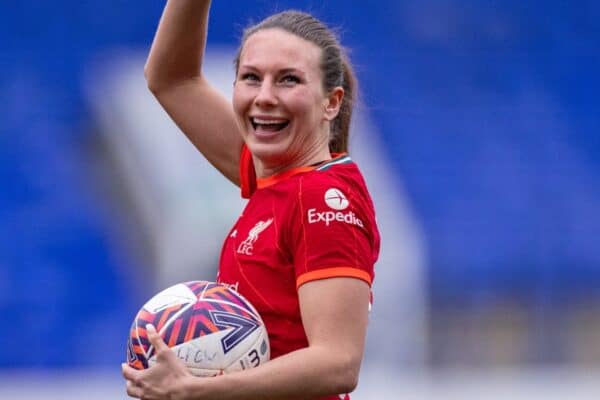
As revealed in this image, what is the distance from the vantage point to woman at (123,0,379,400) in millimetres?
2342

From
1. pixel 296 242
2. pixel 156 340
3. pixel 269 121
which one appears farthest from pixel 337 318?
pixel 269 121

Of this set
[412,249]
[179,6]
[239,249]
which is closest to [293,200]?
[239,249]

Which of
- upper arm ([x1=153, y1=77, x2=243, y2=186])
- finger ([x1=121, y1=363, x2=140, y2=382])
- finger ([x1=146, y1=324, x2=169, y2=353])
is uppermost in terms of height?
upper arm ([x1=153, y1=77, x2=243, y2=186])

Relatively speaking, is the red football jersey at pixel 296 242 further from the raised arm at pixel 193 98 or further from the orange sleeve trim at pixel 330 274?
the raised arm at pixel 193 98

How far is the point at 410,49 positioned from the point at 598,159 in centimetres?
120

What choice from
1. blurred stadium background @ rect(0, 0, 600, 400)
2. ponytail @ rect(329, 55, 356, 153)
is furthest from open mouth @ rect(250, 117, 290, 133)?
blurred stadium background @ rect(0, 0, 600, 400)

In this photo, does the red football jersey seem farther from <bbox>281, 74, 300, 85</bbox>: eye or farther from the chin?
<bbox>281, 74, 300, 85</bbox>: eye

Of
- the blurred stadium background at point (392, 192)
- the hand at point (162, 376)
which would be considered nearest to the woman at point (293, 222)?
the hand at point (162, 376)

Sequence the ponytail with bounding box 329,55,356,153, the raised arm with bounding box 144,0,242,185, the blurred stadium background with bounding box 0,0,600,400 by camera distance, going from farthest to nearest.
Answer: the blurred stadium background with bounding box 0,0,600,400
the raised arm with bounding box 144,0,242,185
the ponytail with bounding box 329,55,356,153

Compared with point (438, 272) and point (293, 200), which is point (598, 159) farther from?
point (293, 200)

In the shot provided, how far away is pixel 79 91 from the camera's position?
5824 mm

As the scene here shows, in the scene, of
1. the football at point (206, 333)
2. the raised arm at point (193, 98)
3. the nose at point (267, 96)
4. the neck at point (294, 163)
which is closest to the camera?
the football at point (206, 333)

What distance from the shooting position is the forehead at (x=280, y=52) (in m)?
2.62

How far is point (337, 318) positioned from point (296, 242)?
21 cm
